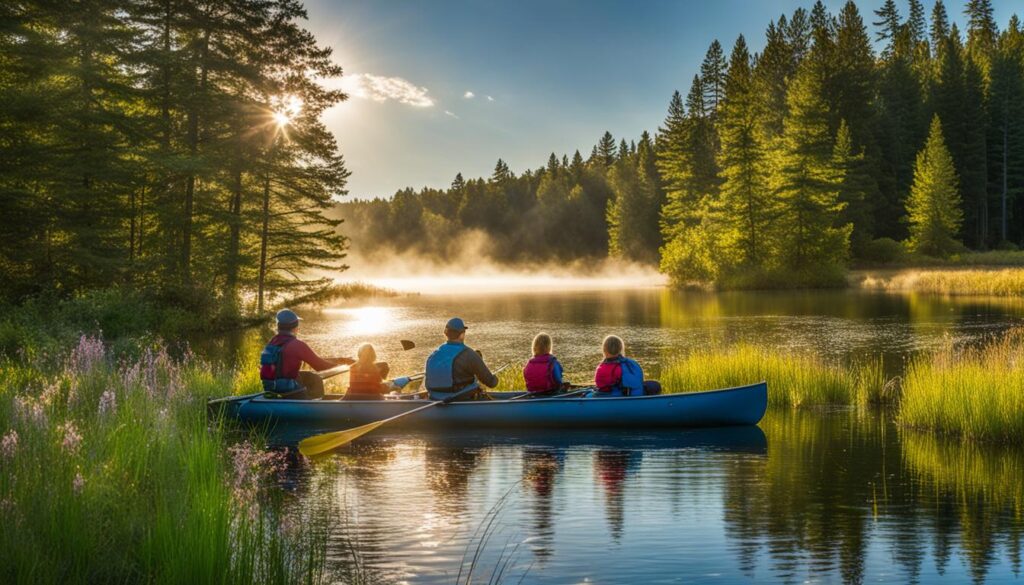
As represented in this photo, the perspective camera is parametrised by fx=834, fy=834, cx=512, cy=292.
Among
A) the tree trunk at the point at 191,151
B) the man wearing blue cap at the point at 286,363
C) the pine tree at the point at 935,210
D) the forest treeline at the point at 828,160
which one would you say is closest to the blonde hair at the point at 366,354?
the man wearing blue cap at the point at 286,363

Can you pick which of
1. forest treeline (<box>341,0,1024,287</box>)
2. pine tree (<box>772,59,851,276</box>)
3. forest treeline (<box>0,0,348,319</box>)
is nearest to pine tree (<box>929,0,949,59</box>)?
forest treeline (<box>341,0,1024,287</box>)

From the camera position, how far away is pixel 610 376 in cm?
1308

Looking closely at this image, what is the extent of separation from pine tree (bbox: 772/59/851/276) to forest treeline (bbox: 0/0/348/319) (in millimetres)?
33535

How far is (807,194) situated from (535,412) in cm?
4889

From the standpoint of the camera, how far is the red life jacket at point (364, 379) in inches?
533

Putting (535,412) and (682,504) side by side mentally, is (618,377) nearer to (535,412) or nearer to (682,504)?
(535,412)

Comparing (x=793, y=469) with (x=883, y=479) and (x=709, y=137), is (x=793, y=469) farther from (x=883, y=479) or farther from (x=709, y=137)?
(x=709, y=137)

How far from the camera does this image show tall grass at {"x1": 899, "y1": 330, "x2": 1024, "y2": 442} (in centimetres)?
1127

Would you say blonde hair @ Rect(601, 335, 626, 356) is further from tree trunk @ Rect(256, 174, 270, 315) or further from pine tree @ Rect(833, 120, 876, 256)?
pine tree @ Rect(833, 120, 876, 256)

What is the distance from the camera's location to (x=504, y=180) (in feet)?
458

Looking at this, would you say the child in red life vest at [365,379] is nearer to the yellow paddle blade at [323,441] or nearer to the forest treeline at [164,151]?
the yellow paddle blade at [323,441]

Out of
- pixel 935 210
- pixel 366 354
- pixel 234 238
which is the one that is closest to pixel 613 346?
pixel 366 354

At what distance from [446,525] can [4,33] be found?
21.4 meters

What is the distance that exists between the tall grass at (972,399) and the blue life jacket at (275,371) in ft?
31.7
